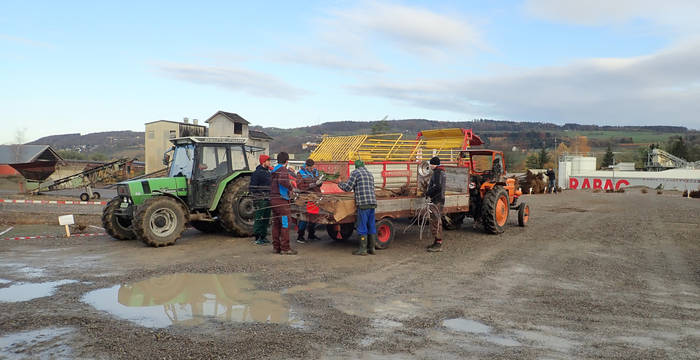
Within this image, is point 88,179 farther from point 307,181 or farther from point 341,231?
point 341,231

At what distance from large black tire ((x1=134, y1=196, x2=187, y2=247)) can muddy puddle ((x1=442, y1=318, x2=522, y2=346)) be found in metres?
6.70

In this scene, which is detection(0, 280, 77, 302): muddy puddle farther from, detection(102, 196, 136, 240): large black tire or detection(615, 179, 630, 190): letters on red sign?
detection(615, 179, 630, 190): letters on red sign

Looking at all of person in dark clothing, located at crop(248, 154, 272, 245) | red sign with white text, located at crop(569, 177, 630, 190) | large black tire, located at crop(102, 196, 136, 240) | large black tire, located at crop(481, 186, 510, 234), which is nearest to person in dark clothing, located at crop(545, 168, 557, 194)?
red sign with white text, located at crop(569, 177, 630, 190)

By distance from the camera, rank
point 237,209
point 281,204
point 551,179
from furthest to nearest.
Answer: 1. point 551,179
2. point 237,209
3. point 281,204

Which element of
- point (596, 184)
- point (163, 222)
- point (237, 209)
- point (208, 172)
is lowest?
point (596, 184)

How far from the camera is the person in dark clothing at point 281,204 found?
929cm

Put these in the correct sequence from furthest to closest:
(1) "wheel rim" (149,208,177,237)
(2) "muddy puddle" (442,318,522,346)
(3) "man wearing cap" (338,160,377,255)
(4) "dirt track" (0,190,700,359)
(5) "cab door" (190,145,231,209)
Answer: (5) "cab door" (190,145,231,209) → (1) "wheel rim" (149,208,177,237) → (3) "man wearing cap" (338,160,377,255) → (2) "muddy puddle" (442,318,522,346) → (4) "dirt track" (0,190,700,359)

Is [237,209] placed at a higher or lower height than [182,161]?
lower

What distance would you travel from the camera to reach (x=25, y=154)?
33094 mm

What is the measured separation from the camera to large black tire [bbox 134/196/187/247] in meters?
9.70

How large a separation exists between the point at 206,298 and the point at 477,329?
344cm

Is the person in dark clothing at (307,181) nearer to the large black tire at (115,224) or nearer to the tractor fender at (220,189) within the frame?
the tractor fender at (220,189)

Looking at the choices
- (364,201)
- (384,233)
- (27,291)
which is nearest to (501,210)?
(384,233)

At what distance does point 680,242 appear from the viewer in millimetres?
11492
